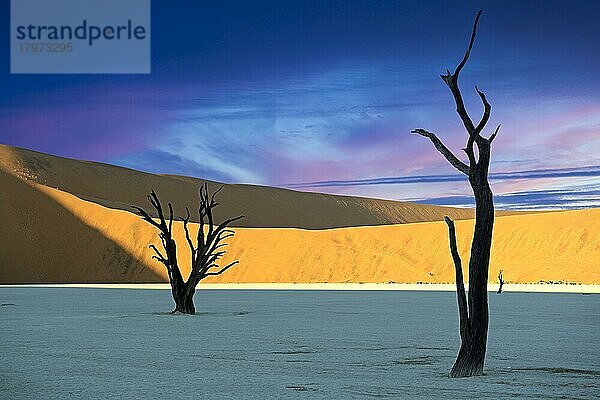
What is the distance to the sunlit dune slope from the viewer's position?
227ft

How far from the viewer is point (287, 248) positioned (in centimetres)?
8069

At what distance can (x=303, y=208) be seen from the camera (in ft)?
510

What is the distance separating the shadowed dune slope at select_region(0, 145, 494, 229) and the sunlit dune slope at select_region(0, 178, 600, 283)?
34044 mm

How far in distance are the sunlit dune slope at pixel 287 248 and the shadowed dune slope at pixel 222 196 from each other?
3404 cm

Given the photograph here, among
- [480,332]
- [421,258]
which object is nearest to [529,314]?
[480,332]

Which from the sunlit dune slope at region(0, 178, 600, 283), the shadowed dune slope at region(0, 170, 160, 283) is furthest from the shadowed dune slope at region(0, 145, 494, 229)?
the sunlit dune slope at region(0, 178, 600, 283)

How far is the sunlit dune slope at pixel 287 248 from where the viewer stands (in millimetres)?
Answer: 69188

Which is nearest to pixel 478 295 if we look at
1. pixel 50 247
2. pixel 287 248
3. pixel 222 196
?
pixel 287 248

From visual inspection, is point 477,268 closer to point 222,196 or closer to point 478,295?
point 478,295

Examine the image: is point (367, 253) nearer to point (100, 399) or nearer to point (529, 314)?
point (529, 314)

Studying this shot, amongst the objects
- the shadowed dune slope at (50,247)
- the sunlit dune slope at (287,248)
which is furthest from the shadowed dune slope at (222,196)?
the sunlit dune slope at (287,248)

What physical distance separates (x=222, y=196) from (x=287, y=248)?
224ft

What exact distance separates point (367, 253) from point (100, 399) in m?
68.4

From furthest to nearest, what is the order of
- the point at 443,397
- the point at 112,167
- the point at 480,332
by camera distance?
the point at 112,167, the point at 480,332, the point at 443,397
